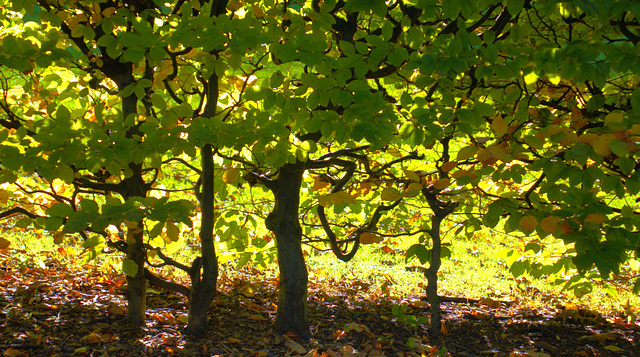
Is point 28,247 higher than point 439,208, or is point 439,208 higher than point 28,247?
point 439,208

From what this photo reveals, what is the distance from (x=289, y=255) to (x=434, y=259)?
1.13m

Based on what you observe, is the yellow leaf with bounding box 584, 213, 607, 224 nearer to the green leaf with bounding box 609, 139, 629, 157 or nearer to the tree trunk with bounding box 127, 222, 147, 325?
the green leaf with bounding box 609, 139, 629, 157

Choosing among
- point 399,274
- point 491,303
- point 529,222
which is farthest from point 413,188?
point 399,274

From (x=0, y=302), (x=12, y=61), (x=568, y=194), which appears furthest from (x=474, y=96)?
(x=0, y=302)

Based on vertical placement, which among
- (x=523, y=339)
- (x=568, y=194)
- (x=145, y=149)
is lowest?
(x=523, y=339)

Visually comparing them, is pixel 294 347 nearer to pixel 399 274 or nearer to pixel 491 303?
pixel 491 303

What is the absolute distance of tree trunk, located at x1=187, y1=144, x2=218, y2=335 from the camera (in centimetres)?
313

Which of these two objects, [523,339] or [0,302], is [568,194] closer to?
[523,339]

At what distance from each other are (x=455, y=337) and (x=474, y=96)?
1933mm

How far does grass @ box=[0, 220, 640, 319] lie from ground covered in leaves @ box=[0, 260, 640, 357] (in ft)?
0.89

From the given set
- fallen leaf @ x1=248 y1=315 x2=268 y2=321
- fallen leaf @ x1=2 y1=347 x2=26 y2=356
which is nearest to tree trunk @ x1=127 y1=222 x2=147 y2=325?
fallen leaf @ x1=2 y1=347 x2=26 y2=356

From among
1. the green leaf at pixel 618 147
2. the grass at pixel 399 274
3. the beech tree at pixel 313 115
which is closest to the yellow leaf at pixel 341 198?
the beech tree at pixel 313 115

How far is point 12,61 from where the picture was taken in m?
2.11

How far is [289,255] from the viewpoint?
330cm
